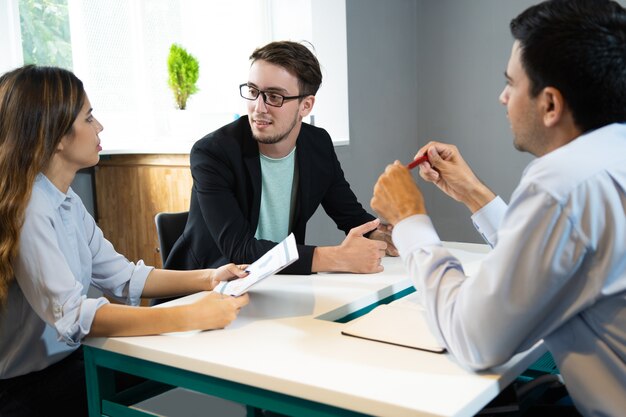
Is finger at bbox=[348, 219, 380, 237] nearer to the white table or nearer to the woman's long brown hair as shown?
the white table

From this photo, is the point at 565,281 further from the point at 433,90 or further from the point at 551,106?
the point at 433,90

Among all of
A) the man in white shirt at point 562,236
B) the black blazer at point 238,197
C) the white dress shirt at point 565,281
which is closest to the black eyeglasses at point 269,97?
the black blazer at point 238,197

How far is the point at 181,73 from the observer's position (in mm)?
3555

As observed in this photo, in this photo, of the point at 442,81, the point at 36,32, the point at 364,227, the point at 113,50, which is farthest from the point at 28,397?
the point at 442,81

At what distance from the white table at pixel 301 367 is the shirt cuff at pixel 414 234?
A: 185 millimetres

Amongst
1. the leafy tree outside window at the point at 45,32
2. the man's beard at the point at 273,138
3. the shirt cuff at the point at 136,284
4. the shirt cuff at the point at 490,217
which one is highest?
the leafy tree outside window at the point at 45,32

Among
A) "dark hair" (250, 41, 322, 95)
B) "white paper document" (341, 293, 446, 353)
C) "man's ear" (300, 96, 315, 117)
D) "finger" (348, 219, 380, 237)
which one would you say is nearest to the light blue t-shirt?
"man's ear" (300, 96, 315, 117)

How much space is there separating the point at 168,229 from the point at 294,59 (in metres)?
0.73

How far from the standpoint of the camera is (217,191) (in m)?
2.14

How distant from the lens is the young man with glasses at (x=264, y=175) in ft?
6.93

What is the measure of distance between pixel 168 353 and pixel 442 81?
374 centimetres

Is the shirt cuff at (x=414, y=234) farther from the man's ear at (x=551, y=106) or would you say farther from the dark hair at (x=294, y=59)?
the dark hair at (x=294, y=59)

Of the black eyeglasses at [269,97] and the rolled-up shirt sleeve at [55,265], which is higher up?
the black eyeglasses at [269,97]

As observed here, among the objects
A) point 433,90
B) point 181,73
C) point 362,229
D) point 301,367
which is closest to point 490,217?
point 362,229
